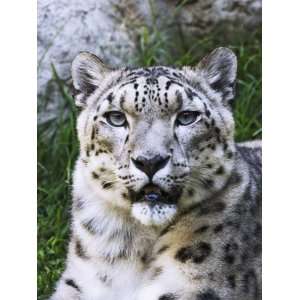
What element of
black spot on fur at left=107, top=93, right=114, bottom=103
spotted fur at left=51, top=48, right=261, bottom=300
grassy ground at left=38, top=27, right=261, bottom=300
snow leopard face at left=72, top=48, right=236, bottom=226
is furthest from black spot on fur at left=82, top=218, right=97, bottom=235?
black spot on fur at left=107, top=93, right=114, bottom=103

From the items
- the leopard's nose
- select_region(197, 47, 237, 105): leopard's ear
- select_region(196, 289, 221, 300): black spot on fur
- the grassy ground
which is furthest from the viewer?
the grassy ground

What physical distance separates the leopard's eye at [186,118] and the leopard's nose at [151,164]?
0.62ft

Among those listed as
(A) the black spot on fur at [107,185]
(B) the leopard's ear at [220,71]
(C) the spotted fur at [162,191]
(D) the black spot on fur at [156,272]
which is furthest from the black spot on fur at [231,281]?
(B) the leopard's ear at [220,71]

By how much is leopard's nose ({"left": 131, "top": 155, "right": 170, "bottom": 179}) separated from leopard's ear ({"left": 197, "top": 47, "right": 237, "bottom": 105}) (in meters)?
0.43

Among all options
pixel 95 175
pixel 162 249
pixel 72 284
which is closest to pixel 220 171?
pixel 162 249

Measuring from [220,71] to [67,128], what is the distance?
2.26 feet

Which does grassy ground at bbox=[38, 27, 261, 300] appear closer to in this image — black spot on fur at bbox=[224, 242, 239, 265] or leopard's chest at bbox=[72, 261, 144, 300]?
leopard's chest at bbox=[72, 261, 144, 300]

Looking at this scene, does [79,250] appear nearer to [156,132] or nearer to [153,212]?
[153,212]

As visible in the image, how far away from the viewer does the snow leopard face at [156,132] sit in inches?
100

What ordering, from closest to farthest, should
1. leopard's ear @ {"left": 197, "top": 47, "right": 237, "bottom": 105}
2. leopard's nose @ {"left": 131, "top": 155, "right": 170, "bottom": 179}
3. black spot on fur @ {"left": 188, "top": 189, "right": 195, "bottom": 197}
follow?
1. leopard's nose @ {"left": 131, "top": 155, "right": 170, "bottom": 179}
2. black spot on fur @ {"left": 188, "top": 189, "right": 195, "bottom": 197}
3. leopard's ear @ {"left": 197, "top": 47, "right": 237, "bottom": 105}

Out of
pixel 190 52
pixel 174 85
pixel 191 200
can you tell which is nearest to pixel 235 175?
pixel 191 200

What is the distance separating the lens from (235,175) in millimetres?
2777

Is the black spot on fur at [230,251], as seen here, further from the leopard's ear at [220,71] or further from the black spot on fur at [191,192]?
the leopard's ear at [220,71]

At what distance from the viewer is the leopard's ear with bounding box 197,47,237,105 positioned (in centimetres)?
279
